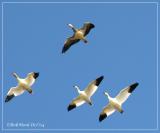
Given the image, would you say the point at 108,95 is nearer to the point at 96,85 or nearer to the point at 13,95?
Answer: the point at 96,85

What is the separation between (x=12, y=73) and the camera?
40750 mm

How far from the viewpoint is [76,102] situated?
39.8 metres

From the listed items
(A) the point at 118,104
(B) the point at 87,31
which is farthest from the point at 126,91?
(B) the point at 87,31

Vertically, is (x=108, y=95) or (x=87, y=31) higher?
(x=87, y=31)

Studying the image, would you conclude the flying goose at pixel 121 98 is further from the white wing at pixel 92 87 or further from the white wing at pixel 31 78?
the white wing at pixel 31 78

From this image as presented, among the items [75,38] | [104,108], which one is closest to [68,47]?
[75,38]

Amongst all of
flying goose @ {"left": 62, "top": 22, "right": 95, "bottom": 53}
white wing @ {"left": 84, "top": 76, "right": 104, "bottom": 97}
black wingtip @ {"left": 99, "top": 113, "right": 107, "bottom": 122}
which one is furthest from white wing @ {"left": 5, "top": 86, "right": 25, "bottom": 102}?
black wingtip @ {"left": 99, "top": 113, "right": 107, "bottom": 122}

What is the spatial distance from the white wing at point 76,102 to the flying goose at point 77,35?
96.1 inches

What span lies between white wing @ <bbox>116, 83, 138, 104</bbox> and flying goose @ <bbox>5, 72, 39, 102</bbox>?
376cm

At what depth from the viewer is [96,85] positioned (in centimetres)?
3900

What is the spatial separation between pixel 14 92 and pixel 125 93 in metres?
5.14

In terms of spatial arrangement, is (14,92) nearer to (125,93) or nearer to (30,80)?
(30,80)

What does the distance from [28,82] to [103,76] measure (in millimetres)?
3264

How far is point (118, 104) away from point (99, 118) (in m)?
1.28
